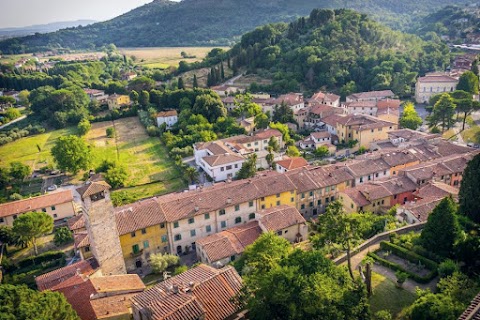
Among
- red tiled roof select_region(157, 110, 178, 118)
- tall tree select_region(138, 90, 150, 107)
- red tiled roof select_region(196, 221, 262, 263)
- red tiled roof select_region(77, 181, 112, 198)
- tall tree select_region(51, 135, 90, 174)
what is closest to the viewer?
red tiled roof select_region(77, 181, 112, 198)

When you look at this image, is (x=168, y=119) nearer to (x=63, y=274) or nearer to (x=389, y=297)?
(x=63, y=274)

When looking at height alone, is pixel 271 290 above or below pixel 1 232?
above

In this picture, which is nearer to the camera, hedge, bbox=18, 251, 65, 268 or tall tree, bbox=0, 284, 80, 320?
tall tree, bbox=0, 284, 80, 320

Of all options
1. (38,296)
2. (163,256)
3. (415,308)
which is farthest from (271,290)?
(163,256)

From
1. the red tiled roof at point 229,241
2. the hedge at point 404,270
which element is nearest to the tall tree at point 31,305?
the red tiled roof at point 229,241

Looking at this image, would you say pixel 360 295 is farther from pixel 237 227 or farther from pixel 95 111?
pixel 95 111

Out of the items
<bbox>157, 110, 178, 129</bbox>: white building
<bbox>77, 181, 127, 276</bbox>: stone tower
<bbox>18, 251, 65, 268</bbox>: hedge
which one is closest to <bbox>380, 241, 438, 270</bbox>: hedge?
<bbox>77, 181, 127, 276</bbox>: stone tower

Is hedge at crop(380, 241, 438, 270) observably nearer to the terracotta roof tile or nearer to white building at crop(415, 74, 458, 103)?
the terracotta roof tile
